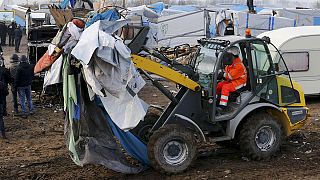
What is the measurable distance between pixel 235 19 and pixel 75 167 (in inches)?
650

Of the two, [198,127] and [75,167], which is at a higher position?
[198,127]

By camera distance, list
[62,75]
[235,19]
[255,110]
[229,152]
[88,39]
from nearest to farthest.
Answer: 1. [88,39]
2. [62,75]
3. [255,110]
4. [229,152]
5. [235,19]

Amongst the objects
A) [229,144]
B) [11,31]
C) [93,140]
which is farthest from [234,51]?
[11,31]

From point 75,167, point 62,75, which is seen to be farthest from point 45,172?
point 62,75

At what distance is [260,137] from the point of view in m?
8.72

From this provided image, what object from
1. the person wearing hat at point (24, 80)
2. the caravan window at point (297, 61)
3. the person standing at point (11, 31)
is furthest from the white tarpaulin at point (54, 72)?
the person standing at point (11, 31)

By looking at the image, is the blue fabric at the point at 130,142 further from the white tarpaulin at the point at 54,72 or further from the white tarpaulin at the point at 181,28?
the white tarpaulin at the point at 181,28

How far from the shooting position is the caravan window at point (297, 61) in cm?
1438

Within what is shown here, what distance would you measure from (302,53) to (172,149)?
26.2ft

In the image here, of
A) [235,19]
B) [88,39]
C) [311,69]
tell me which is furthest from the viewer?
[235,19]

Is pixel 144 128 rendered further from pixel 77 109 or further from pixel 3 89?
pixel 3 89

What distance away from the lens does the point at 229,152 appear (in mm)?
9320

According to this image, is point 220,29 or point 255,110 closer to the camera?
point 255,110

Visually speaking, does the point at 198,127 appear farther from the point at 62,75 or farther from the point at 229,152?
the point at 62,75
